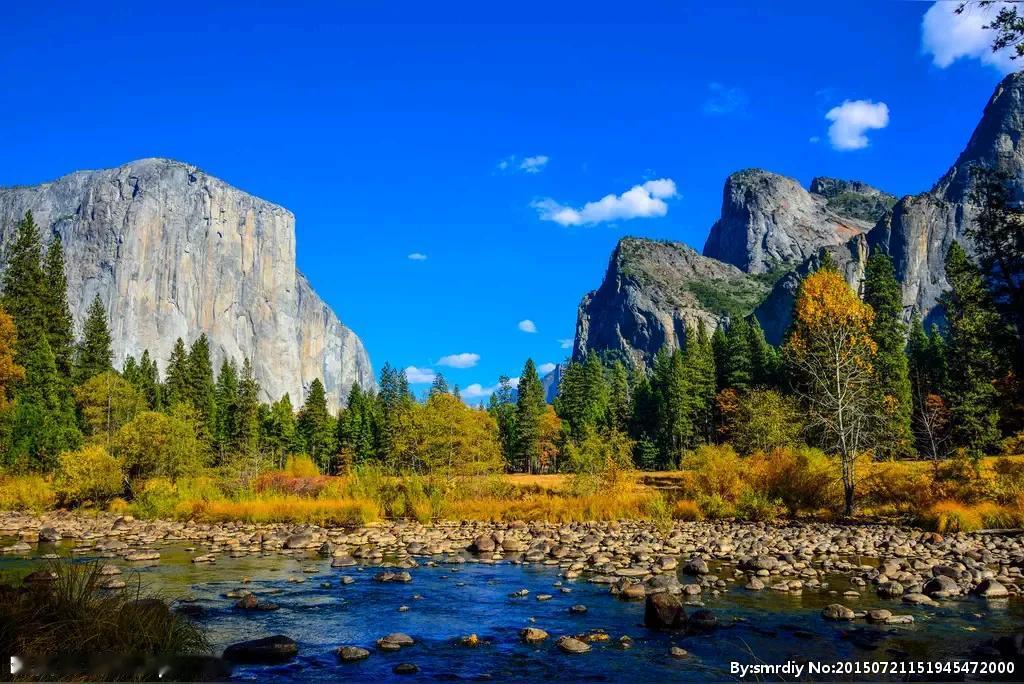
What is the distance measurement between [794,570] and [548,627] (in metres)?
7.01

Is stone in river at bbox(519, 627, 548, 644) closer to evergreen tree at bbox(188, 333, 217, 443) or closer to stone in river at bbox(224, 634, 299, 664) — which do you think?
stone in river at bbox(224, 634, 299, 664)

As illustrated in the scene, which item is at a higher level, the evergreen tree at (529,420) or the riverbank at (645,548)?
the evergreen tree at (529,420)

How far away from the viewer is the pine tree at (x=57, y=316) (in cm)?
5331

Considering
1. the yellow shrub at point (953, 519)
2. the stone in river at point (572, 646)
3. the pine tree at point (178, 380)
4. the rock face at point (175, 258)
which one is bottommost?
the stone in river at point (572, 646)

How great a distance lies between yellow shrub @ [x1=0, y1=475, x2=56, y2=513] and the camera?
30469mm

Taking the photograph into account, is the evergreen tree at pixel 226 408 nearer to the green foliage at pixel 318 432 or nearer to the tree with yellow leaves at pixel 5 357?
the green foliage at pixel 318 432

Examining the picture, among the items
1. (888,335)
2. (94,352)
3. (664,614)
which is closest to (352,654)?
(664,614)

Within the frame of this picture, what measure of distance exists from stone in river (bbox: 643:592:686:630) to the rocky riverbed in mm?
30

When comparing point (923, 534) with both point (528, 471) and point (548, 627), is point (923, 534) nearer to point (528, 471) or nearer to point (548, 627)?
point (548, 627)

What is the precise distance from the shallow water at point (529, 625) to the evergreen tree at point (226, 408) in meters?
58.3

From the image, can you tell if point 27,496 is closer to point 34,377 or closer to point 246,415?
point 34,377

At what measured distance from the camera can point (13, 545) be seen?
19.3m

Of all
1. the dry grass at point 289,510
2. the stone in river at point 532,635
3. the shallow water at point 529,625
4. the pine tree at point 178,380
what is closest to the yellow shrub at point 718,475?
the shallow water at point 529,625

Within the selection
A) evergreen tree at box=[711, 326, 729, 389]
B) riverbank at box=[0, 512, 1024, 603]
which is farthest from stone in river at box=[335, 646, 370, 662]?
evergreen tree at box=[711, 326, 729, 389]
